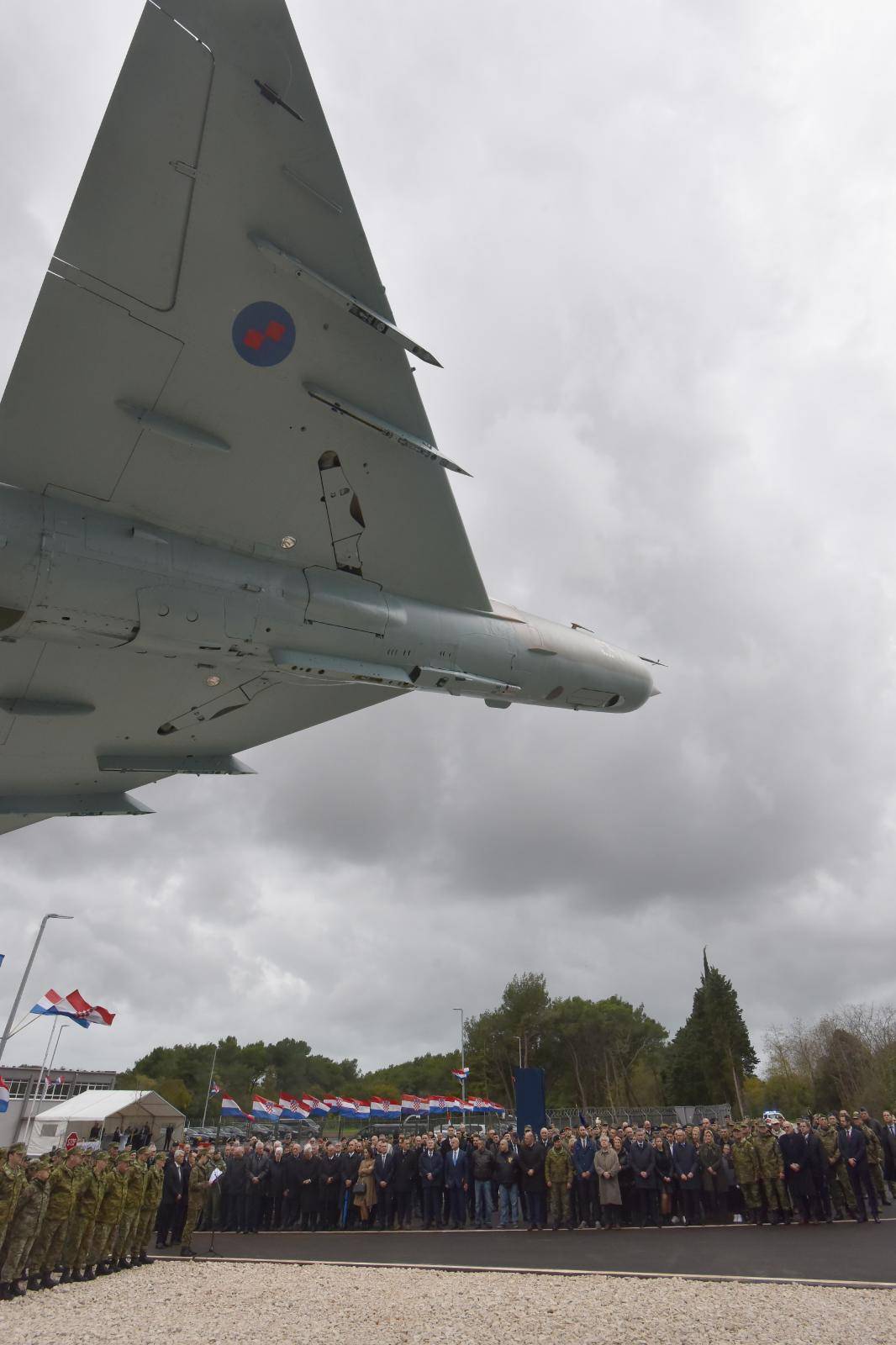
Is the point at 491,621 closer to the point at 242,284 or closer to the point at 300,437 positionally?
the point at 300,437

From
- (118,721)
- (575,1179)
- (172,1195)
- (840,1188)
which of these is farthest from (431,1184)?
(118,721)

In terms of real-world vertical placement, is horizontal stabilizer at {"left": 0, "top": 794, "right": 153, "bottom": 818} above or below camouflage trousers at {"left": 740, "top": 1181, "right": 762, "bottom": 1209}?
above

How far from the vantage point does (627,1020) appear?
206 feet

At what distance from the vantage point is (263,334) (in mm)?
7586

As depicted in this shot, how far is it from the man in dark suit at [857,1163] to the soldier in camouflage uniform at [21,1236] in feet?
35.0

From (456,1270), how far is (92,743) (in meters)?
8.40

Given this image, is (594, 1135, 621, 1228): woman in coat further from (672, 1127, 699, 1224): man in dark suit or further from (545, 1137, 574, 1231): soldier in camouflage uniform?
(672, 1127, 699, 1224): man in dark suit

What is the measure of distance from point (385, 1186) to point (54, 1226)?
5.68 meters

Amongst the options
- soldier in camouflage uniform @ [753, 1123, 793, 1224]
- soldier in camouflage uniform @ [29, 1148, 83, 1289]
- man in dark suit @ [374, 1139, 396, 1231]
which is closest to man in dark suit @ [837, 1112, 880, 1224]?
soldier in camouflage uniform @ [753, 1123, 793, 1224]

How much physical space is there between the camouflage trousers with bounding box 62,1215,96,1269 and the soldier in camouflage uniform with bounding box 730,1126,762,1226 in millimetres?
8816

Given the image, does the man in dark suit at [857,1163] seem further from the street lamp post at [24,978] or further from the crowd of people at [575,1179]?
the street lamp post at [24,978]

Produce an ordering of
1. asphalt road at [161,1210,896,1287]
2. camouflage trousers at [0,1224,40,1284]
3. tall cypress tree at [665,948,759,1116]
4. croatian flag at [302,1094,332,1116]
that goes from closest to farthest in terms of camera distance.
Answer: asphalt road at [161,1210,896,1287] → camouflage trousers at [0,1224,40,1284] → croatian flag at [302,1094,332,1116] → tall cypress tree at [665,948,759,1116]

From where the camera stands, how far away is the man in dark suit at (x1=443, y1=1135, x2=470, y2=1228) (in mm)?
12891

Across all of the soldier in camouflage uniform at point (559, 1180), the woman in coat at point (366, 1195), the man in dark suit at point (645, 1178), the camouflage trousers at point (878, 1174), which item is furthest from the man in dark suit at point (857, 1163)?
the woman in coat at point (366, 1195)
